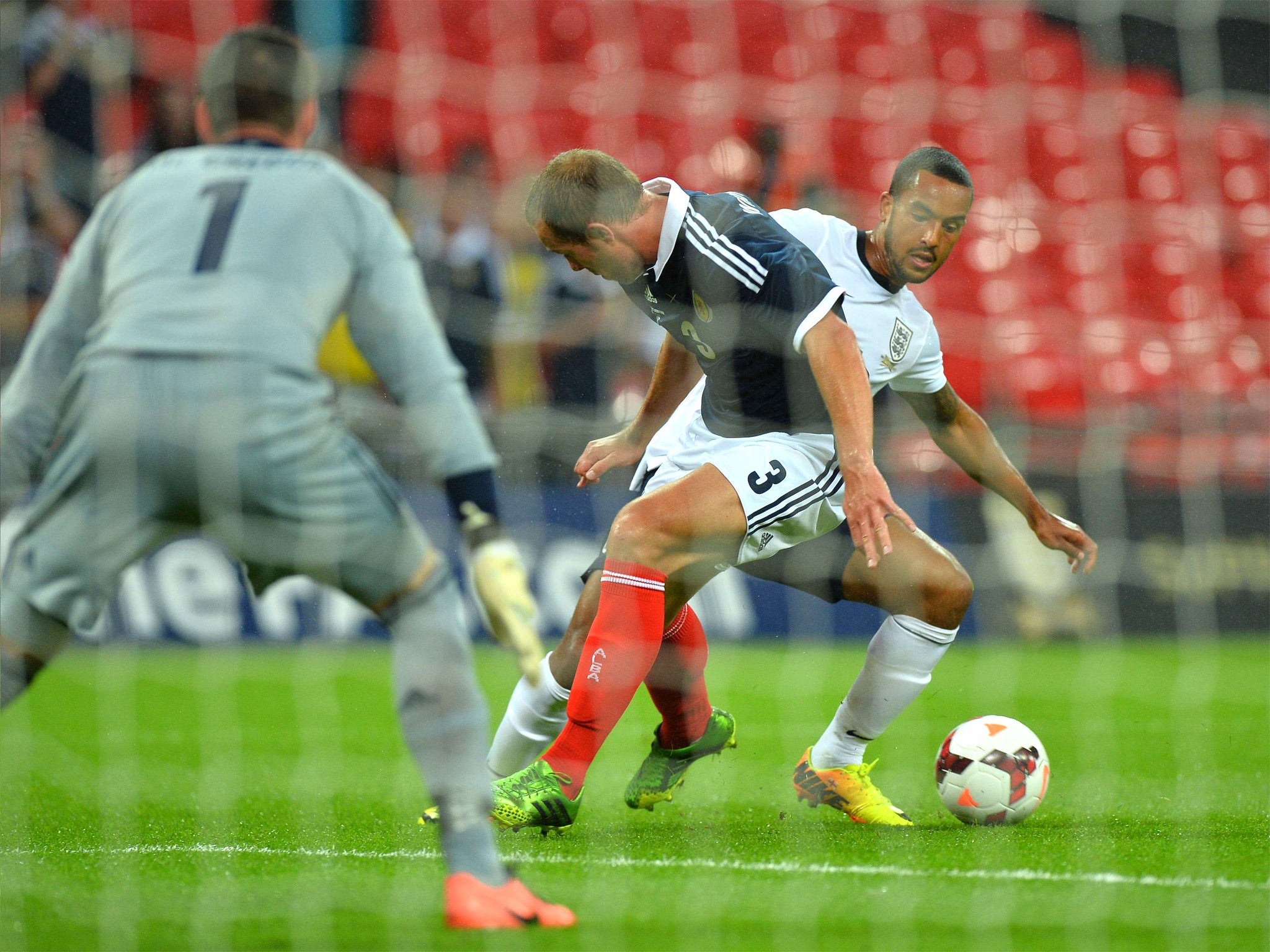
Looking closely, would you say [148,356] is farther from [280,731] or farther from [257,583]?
[280,731]

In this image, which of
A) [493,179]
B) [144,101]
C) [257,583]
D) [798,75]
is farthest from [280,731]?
[798,75]

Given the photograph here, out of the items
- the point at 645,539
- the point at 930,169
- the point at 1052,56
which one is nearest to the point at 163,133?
the point at 930,169

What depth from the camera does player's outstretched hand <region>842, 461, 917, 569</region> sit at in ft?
11.0

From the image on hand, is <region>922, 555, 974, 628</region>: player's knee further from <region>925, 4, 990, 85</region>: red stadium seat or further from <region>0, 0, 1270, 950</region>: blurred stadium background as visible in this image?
<region>925, 4, 990, 85</region>: red stadium seat

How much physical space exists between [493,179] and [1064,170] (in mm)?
4626

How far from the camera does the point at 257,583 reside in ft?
8.97

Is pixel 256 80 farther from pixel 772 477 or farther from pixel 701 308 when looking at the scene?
pixel 772 477

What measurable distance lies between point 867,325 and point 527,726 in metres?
1.44

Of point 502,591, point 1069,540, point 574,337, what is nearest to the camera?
point 502,591

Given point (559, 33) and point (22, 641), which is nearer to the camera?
point (22, 641)

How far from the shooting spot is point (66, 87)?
8.45 meters

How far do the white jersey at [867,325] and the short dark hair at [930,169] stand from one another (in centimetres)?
20

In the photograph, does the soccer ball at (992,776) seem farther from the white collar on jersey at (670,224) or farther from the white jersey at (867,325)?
the white collar on jersey at (670,224)

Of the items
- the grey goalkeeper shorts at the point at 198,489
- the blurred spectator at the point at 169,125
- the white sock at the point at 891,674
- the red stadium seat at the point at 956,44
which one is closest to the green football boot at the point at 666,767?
the white sock at the point at 891,674
